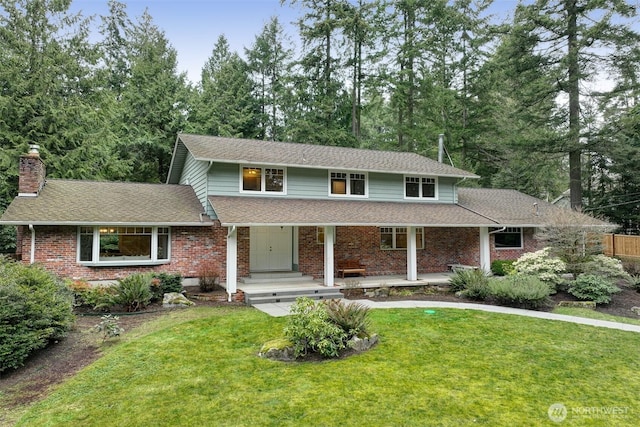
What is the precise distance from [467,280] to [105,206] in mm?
12303

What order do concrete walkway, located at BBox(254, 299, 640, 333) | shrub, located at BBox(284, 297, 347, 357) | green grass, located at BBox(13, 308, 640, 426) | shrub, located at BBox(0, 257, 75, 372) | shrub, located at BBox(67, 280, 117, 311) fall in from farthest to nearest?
shrub, located at BBox(67, 280, 117, 311) < concrete walkway, located at BBox(254, 299, 640, 333) < shrub, located at BBox(284, 297, 347, 357) < shrub, located at BBox(0, 257, 75, 372) < green grass, located at BBox(13, 308, 640, 426)

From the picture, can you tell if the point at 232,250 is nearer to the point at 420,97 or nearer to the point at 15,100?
the point at 15,100

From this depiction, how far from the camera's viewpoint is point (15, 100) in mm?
18359

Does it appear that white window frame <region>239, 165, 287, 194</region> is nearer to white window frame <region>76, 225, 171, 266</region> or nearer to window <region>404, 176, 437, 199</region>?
white window frame <region>76, 225, 171, 266</region>

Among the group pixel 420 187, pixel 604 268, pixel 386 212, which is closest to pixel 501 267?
pixel 604 268

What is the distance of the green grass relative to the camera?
4.68m

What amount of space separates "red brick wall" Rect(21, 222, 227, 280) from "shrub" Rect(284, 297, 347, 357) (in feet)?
22.9

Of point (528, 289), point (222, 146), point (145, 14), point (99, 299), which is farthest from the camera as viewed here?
point (145, 14)

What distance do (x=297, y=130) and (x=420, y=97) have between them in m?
8.64

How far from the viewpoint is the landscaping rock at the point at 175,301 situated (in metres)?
10.7

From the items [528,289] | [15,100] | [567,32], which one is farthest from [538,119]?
[15,100]

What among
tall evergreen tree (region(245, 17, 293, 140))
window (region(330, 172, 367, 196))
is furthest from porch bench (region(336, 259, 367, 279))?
tall evergreen tree (region(245, 17, 293, 140))

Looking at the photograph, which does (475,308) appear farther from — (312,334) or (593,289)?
(312,334)

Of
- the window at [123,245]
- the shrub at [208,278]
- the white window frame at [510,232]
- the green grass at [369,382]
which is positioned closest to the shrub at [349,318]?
the green grass at [369,382]
